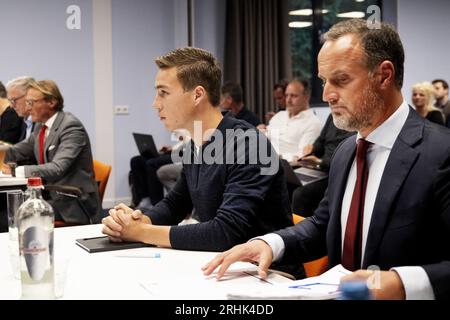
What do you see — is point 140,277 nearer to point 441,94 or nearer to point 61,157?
point 61,157

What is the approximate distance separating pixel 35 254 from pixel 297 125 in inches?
175

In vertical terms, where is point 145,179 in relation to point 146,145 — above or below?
below

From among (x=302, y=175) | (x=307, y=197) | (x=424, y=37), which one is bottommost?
(x=307, y=197)

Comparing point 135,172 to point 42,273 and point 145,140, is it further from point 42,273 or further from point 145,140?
point 42,273

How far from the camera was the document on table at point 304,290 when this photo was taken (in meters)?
1.22

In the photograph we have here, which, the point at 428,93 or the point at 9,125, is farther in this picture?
the point at 428,93

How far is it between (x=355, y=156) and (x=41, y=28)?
570cm

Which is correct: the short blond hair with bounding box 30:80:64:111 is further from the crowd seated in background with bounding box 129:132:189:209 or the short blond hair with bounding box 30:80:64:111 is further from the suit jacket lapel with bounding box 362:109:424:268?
the suit jacket lapel with bounding box 362:109:424:268

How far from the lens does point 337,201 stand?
1670mm

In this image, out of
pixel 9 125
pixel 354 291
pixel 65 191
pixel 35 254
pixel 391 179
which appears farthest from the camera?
pixel 9 125

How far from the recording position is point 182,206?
7.52ft

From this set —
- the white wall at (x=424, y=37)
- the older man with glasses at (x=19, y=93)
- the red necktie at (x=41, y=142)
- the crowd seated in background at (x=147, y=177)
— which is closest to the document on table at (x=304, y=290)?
the red necktie at (x=41, y=142)

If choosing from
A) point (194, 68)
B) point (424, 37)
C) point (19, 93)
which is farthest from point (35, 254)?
point (424, 37)
